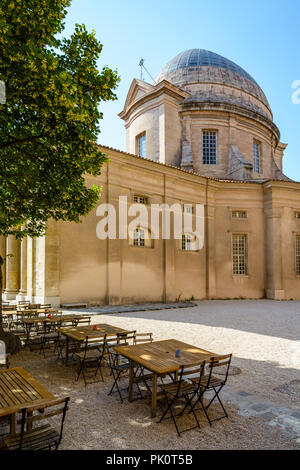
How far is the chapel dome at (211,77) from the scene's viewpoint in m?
25.8

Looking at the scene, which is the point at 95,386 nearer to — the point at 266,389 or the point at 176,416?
the point at 176,416

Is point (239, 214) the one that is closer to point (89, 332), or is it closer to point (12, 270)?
point (12, 270)

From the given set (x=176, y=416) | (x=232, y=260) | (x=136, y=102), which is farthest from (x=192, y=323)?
(x=136, y=102)

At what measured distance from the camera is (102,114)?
264 inches

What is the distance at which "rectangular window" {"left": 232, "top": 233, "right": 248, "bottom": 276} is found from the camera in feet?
72.0

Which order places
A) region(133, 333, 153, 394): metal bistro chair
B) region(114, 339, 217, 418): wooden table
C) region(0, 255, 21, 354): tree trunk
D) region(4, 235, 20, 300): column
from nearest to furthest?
region(114, 339, 217, 418): wooden table < region(133, 333, 153, 394): metal bistro chair < region(0, 255, 21, 354): tree trunk < region(4, 235, 20, 300): column

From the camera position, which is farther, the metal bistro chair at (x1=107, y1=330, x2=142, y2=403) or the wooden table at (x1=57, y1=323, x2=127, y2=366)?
the wooden table at (x1=57, y1=323, x2=127, y2=366)

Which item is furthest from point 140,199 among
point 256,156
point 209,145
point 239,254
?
point 256,156

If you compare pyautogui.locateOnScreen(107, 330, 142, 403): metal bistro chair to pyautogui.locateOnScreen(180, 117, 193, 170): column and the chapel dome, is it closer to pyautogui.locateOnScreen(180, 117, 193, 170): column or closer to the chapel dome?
pyautogui.locateOnScreen(180, 117, 193, 170): column

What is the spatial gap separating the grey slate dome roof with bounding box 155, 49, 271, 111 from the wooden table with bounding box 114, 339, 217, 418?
2551 cm

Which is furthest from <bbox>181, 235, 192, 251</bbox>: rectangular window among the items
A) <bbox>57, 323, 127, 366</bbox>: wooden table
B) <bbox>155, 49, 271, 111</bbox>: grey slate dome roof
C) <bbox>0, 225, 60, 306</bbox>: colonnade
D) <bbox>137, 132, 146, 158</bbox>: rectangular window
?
<bbox>155, 49, 271, 111</bbox>: grey slate dome roof

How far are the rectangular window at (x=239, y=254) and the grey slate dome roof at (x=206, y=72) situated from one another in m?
13.8

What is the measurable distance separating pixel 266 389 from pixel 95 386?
2957 mm

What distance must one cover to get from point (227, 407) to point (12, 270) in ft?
51.5
